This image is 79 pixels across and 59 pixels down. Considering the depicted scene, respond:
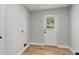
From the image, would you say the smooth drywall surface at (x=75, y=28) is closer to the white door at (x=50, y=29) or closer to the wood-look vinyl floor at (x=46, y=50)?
the wood-look vinyl floor at (x=46, y=50)

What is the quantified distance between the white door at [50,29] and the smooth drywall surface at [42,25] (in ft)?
0.22

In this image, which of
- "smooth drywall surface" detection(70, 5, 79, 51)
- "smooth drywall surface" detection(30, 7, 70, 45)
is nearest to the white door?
"smooth drywall surface" detection(30, 7, 70, 45)

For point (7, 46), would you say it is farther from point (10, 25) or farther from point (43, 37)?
point (43, 37)

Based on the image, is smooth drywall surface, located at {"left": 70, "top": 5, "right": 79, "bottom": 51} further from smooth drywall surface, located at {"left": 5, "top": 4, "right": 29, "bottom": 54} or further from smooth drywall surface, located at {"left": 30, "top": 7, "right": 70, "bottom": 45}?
smooth drywall surface, located at {"left": 5, "top": 4, "right": 29, "bottom": 54}

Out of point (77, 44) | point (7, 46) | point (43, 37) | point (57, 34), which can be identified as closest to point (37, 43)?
point (43, 37)

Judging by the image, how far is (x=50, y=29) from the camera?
79.0 inches

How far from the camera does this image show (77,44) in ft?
7.06

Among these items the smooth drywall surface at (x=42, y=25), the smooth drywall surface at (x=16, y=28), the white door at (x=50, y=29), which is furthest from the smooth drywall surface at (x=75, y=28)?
the smooth drywall surface at (x=16, y=28)

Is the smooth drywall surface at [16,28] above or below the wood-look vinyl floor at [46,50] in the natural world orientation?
above

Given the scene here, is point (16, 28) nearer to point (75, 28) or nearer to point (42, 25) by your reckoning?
point (42, 25)

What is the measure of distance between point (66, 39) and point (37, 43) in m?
0.54

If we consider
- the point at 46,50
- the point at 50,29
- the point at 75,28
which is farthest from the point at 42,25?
the point at 75,28

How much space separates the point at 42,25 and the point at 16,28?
1.56 feet

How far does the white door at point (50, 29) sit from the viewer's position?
1.97 m
